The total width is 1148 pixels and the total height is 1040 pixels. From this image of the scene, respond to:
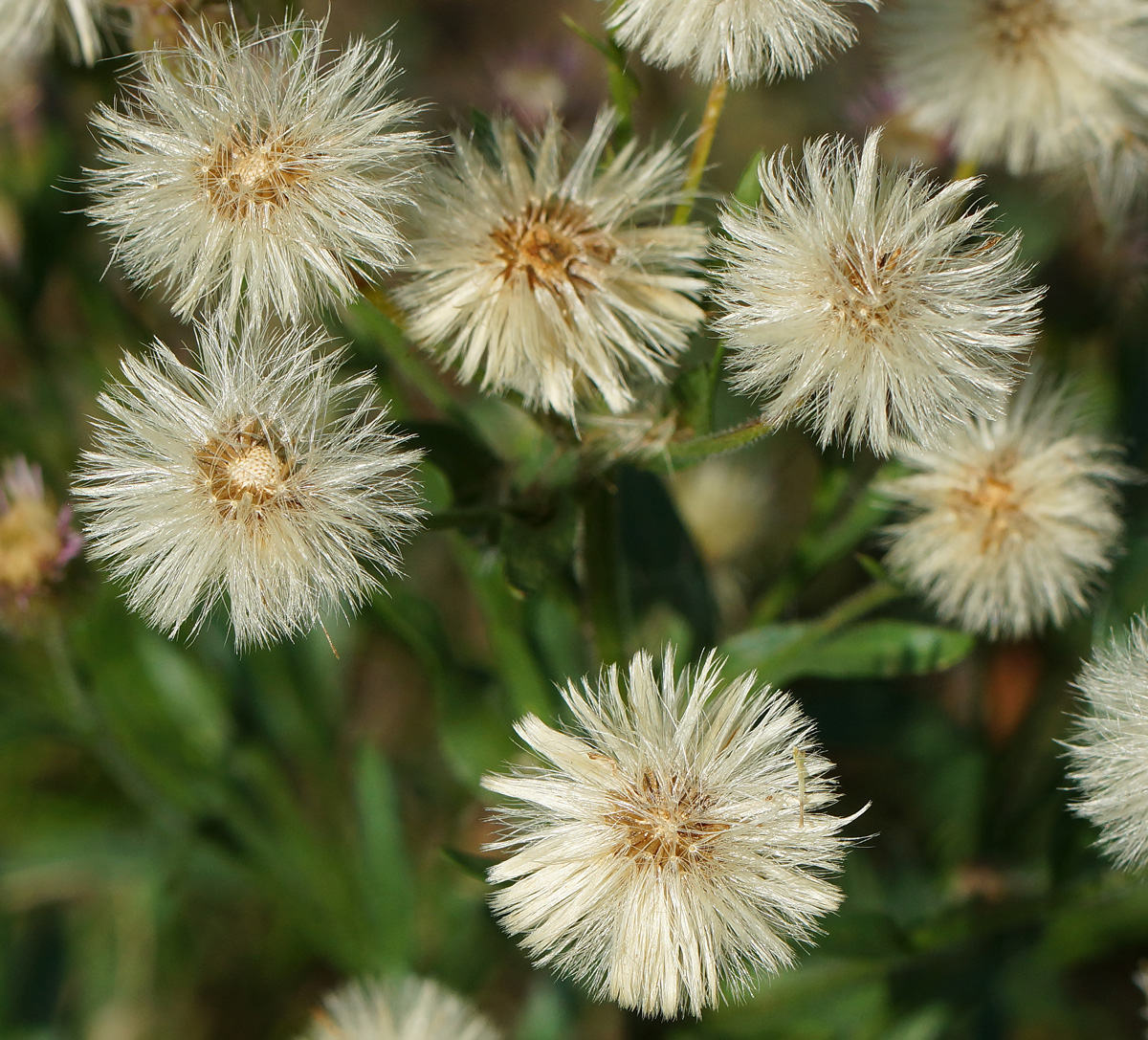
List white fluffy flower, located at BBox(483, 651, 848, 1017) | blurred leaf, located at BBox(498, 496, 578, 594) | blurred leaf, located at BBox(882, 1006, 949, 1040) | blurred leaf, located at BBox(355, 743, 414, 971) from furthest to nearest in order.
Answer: blurred leaf, located at BBox(355, 743, 414, 971), blurred leaf, located at BBox(882, 1006, 949, 1040), blurred leaf, located at BBox(498, 496, 578, 594), white fluffy flower, located at BBox(483, 651, 848, 1017)

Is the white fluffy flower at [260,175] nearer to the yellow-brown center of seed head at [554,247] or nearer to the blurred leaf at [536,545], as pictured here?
the yellow-brown center of seed head at [554,247]

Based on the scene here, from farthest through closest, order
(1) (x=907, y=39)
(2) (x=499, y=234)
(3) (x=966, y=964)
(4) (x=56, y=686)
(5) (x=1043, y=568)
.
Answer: (4) (x=56, y=686) < (3) (x=966, y=964) < (1) (x=907, y=39) < (5) (x=1043, y=568) < (2) (x=499, y=234)

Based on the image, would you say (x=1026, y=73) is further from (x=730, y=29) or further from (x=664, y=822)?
(x=664, y=822)

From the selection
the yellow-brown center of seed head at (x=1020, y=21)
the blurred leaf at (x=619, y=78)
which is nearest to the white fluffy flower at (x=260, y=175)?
the blurred leaf at (x=619, y=78)

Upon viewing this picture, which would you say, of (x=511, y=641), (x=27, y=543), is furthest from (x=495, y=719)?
(x=27, y=543)

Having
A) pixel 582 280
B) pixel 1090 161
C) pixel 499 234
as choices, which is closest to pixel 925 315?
pixel 582 280

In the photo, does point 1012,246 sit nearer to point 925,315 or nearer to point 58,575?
point 925,315

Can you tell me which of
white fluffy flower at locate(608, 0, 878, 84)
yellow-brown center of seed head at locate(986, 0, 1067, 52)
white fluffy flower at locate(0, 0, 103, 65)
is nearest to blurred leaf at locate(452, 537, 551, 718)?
white fluffy flower at locate(608, 0, 878, 84)

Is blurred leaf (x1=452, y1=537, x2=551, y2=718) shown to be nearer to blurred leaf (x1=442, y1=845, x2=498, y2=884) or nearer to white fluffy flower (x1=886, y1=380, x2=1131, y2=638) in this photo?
blurred leaf (x1=442, y1=845, x2=498, y2=884)
